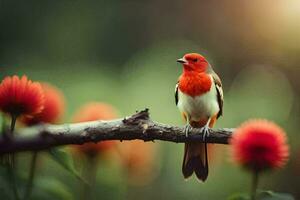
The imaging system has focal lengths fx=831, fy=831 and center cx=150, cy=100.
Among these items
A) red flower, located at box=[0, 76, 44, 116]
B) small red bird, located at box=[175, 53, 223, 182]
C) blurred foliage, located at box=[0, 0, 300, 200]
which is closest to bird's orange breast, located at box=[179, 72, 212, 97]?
small red bird, located at box=[175, 53, 223, 182]

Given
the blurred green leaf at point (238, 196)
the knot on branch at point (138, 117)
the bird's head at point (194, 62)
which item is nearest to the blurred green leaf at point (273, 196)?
the blurred green leaf at point (238, 196)

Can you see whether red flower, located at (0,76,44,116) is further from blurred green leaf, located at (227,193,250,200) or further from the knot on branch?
blurred green leaf, located at (227,193,250,200)

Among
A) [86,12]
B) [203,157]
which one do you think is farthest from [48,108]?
[86,12]

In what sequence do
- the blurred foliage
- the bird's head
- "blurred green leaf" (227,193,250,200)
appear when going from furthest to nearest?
the blurred foliage < the bird's head < "blurred green leaf" (227,193,250,200)

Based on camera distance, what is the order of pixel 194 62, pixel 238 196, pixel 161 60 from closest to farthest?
pixel 238 196 < pixel 194 62 < pixel 161 60

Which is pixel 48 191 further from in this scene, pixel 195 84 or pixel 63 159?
pixel 195 84

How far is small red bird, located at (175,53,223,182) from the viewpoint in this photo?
932 mm

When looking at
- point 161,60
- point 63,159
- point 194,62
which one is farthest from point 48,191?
point 161,60

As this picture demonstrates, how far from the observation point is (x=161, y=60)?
1.98 meters

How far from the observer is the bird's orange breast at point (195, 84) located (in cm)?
94

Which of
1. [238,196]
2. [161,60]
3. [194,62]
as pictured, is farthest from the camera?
[161,60]

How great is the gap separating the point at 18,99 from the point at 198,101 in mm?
272

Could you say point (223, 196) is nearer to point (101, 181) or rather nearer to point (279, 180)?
point (279, 180)

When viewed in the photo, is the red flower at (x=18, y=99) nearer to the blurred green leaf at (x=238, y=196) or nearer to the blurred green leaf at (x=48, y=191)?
the blurred green leaf at (x=48, y=191)
